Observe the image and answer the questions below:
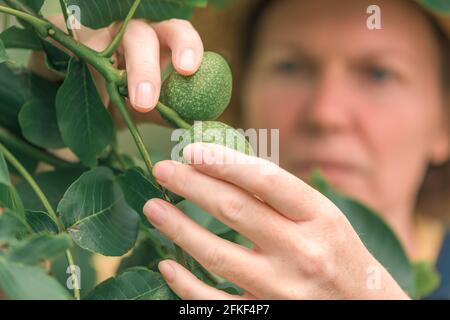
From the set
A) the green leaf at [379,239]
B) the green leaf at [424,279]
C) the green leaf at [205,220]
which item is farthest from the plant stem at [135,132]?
the green leaf at [424,279]

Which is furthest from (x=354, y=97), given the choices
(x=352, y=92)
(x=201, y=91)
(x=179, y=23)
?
(x=201, y=91)

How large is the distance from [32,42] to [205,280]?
33 cm

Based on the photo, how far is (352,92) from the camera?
6.02 feet

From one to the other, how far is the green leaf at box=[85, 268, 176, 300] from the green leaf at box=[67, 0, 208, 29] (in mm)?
273

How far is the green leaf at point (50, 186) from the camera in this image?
77 cm

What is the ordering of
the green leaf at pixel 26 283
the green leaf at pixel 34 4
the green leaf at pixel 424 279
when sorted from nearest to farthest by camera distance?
the green leaf at pixel 26 283
the green leaf at pixel 34 4
the green leaf at pixel 424 279

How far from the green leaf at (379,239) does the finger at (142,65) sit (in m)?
0.38

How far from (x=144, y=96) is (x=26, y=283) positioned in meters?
0.22

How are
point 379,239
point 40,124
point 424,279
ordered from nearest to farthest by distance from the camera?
point 40,124
point 379,239
point 424,279

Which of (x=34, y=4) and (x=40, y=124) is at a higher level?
(x=34, y=4)

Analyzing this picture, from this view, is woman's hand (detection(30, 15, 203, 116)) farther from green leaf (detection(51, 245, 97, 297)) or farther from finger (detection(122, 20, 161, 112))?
green leaf (detection(51, 245, 97, 297))

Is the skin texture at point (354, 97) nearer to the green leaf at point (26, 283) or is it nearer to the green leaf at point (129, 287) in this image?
the green leaf at point (129, 287)

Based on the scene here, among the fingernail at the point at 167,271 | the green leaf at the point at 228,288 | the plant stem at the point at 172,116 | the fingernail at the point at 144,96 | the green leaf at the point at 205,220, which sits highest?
the fingernail at the point at 144,96

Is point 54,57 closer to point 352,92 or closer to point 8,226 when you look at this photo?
point 8,226
